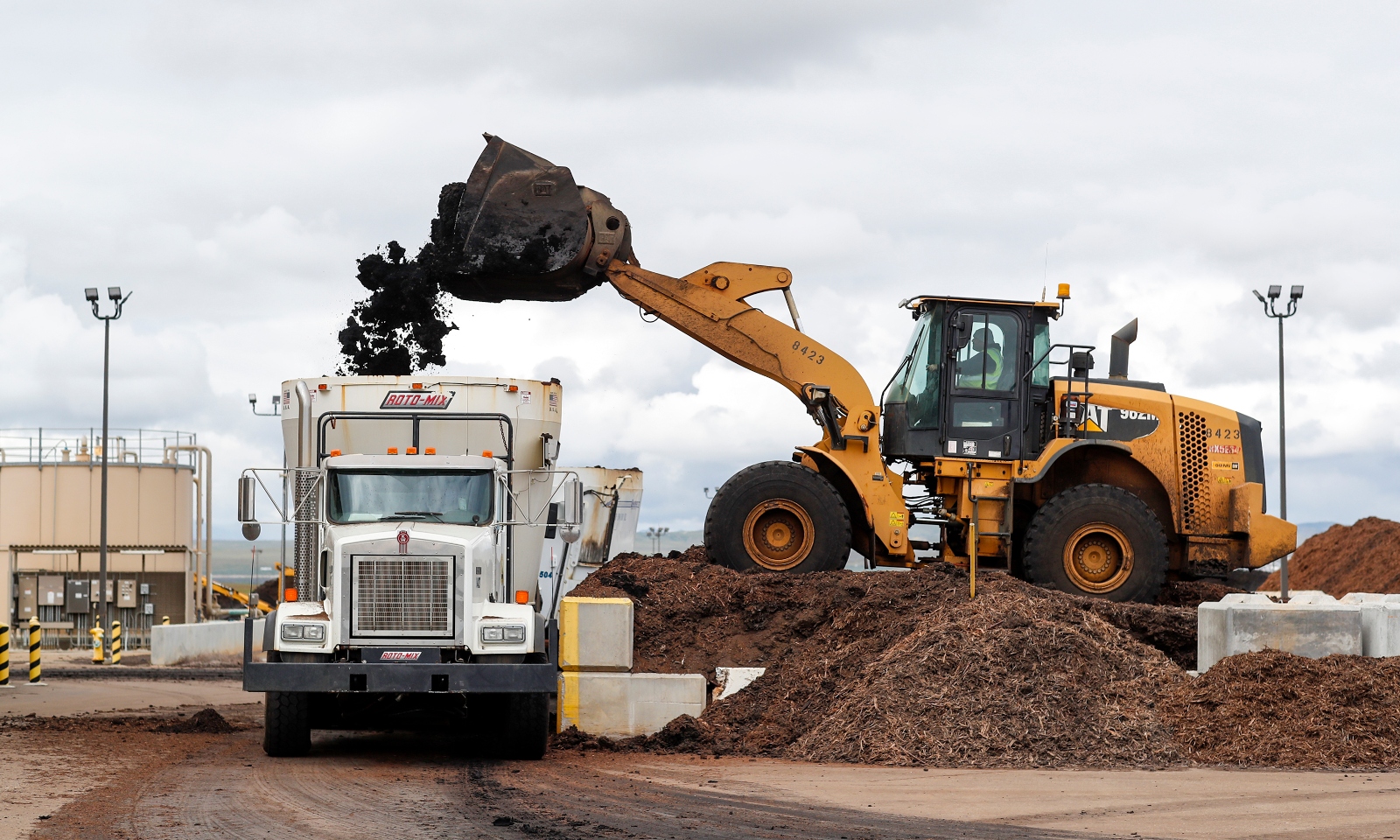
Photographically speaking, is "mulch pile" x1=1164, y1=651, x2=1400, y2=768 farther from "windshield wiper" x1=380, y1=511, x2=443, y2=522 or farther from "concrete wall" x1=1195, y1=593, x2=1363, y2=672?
"windshield wiper" x1=380, y1=511, x2=443, y2=522

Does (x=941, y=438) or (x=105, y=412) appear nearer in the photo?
(x=941, y=438)

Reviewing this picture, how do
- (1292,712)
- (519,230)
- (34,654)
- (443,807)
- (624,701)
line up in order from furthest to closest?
(34,654), (519,230), (624,701), (1292,712), (443,807)

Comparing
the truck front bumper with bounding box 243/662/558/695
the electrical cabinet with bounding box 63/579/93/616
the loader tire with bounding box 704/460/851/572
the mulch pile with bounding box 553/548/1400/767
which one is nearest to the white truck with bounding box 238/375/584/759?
the truck front bumper with bounding box 243/662/558/695

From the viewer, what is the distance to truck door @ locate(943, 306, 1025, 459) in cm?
1825

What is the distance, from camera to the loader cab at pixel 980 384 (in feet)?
59.9

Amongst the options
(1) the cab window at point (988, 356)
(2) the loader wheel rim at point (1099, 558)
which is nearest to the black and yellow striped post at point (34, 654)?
(1) the cab window at point (988, 356)

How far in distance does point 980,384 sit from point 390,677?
8.50 m

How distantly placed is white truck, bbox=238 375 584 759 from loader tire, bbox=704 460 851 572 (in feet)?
9.58

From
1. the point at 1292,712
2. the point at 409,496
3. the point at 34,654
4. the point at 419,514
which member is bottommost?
the point at 34,654

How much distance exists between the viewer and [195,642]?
3350 centimetres

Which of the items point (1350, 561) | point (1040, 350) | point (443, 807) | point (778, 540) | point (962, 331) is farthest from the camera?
point (1350, 561)

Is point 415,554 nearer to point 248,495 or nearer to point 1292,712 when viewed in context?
point 248,495

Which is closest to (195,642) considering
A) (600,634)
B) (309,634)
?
(600,634)

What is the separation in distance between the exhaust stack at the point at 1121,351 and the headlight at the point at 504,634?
10.2 m
